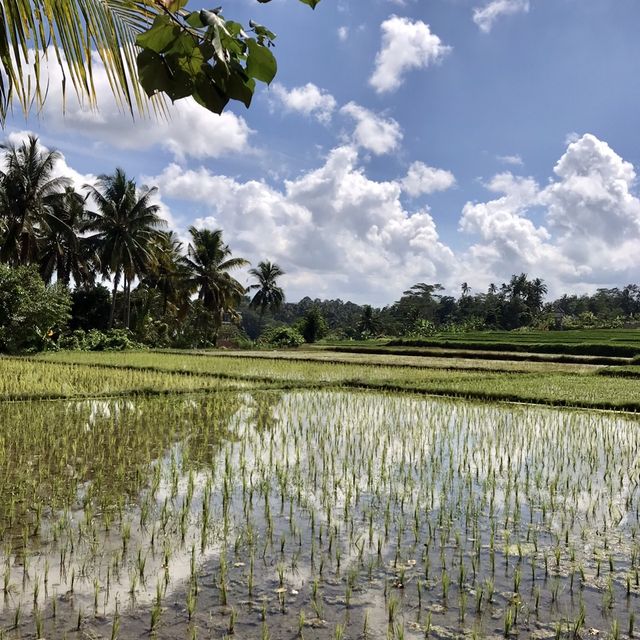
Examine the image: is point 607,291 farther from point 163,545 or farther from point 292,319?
point 163,545

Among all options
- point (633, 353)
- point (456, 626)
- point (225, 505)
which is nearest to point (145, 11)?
point (456, 626)

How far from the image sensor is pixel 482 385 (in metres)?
13.0

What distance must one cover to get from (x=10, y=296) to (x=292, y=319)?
186 ft

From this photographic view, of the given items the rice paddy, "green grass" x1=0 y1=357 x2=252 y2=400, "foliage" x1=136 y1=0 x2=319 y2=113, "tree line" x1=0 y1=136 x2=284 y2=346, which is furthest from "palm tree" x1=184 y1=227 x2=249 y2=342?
"foliage" x1=136 y1=0 x2=319 y2=113

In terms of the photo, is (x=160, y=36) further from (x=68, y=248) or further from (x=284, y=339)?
(x=284, y=339)

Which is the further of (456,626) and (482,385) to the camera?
(482,385)

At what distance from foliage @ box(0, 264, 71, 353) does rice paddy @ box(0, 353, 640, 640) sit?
1148cm

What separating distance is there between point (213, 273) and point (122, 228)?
5557 millimetres

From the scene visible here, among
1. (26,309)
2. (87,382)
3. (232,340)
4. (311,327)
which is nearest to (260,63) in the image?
(87,382)

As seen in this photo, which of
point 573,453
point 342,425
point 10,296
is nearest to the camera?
point 573,453

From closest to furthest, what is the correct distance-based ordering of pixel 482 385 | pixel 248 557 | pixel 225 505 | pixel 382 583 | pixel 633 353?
pixel 382 583 → pixel 248 557 → pixel 225 505 → pixel 482 385 → pixel 633 353

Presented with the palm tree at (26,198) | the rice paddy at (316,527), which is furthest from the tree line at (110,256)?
the rice paddy at (316,527)

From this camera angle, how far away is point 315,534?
3885 millimetres

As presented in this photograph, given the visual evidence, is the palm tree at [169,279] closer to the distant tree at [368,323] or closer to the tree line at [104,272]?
the tree line at [104,272]
